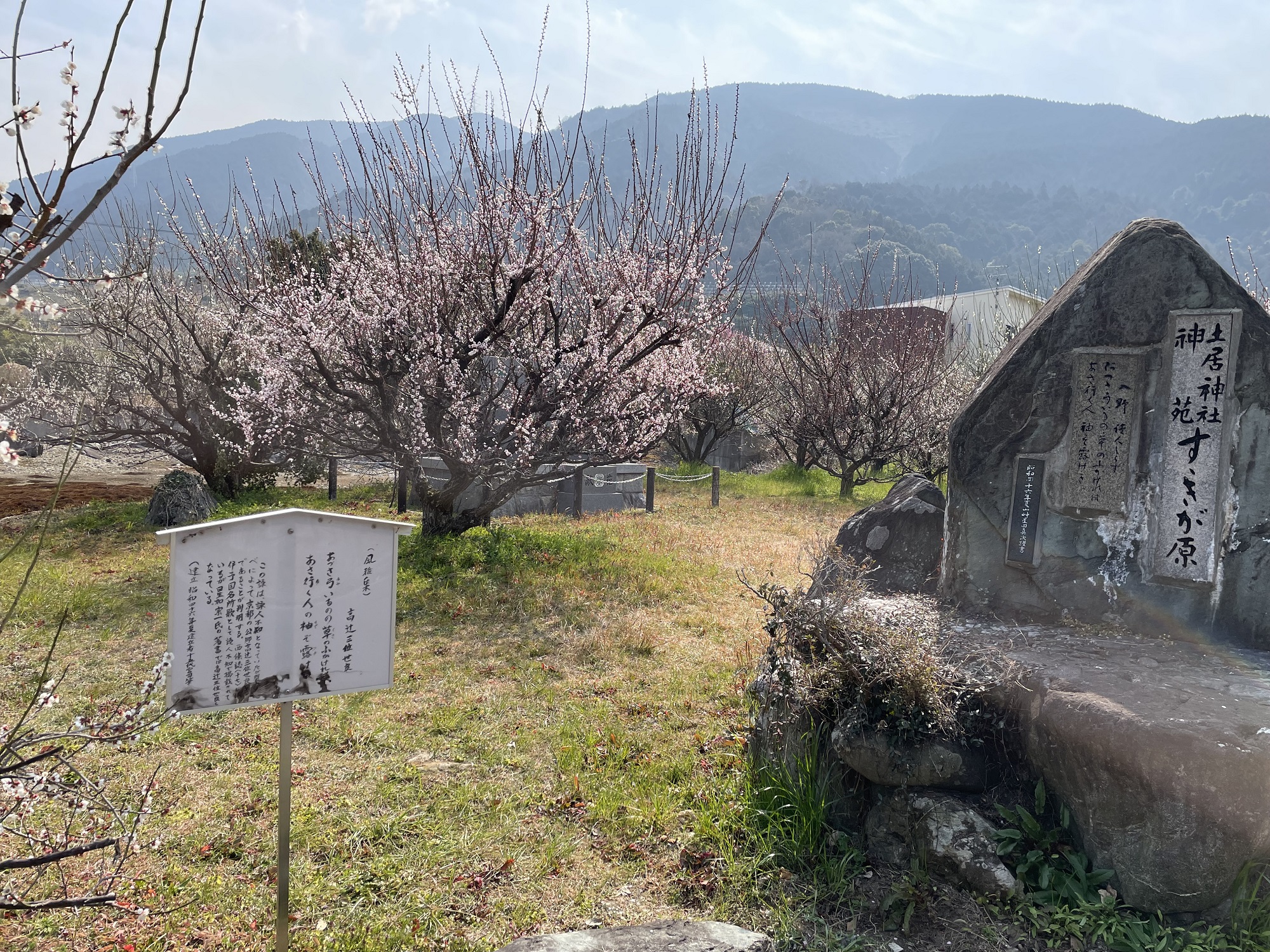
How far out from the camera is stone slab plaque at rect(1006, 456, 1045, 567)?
4410 millimetres

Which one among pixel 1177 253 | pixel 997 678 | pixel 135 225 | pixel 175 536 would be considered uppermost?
pixel 135 225

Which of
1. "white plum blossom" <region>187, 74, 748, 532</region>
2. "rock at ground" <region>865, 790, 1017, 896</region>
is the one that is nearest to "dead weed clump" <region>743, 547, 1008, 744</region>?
"rock at ground" <region>865, 790, 1017, 896</region>

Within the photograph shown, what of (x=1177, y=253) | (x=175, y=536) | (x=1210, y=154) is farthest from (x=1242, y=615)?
(x=1210, y=154)

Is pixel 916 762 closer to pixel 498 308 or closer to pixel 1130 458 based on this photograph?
pixel 1130 458

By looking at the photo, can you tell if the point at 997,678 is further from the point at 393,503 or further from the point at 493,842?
the point at 393,503

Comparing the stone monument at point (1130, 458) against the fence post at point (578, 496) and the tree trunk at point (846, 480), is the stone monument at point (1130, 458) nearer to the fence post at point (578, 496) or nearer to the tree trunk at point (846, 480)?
the fence post at point (578, 496)

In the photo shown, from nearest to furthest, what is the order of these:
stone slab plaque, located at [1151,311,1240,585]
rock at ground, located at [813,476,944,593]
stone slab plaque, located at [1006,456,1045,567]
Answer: stone slab plaque, located at [1151,311,1240,585], stone slab plaque, located at [1006,456,1045,567], rock at ground, located at [813,476,944,593]

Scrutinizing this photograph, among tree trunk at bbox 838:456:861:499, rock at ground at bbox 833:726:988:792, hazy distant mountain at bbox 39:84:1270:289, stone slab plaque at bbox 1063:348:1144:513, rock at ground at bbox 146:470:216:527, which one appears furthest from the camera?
hazy distant mountain at bbox 39:84:1270:289

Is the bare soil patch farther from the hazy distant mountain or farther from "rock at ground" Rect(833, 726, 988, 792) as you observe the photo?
the hazy distant mountain

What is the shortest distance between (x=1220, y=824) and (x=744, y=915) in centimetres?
179

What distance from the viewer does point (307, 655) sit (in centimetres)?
294

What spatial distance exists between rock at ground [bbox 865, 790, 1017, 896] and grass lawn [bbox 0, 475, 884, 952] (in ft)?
0.71

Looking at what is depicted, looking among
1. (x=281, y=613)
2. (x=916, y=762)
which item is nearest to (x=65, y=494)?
(x=281, y=613)

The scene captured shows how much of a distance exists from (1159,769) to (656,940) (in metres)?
1.96
